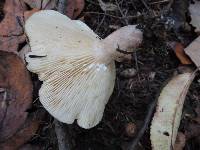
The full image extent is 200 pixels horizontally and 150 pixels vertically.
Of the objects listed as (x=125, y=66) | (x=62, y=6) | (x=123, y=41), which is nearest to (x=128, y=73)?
(x=125, y=66)

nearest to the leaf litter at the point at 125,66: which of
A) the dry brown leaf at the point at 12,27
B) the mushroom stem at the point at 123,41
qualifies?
the dry brown leaf at the point at 12,27

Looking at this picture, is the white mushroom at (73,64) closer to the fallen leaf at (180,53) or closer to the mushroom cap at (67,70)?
the mushroom cap at (67,70)

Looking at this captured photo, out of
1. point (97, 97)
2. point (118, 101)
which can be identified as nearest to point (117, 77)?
point (118, 101)

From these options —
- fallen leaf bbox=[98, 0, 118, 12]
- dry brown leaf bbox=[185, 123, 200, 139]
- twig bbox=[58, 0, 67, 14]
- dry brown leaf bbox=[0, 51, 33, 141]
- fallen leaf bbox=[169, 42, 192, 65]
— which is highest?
twig bbox=[58, 0, 67, 14]

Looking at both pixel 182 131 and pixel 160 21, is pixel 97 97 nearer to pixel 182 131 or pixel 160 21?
pixel 182 131

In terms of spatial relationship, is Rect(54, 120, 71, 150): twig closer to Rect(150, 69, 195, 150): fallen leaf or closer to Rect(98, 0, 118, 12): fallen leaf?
Rect(150, 69, 195, 150): fallen leaf

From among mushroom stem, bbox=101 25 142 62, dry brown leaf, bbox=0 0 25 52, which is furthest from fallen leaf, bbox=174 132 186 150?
dry brown leaf, bbox=0 0 25 52
